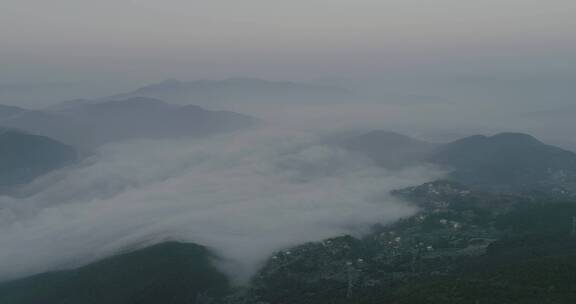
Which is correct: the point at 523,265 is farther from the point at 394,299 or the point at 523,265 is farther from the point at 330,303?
the point at 330,303

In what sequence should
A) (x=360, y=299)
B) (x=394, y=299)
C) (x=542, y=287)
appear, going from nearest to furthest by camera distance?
(x=542, y=287) < (x=394, y=299) < (x=360, y=299)

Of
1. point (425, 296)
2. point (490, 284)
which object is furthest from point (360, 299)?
point (490, 284)

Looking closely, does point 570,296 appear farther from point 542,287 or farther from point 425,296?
point 425,296

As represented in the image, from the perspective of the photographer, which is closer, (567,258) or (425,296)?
(425,296)

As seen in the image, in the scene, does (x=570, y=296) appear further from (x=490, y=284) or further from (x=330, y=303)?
(x=330, y=303)

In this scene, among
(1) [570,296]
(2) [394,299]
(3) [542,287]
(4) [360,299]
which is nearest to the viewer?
(1) [570,296]

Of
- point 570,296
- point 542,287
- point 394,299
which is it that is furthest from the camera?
point 394,299

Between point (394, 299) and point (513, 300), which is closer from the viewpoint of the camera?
point (513, 300)

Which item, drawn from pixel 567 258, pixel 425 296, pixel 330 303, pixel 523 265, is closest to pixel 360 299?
pixel 330 303
